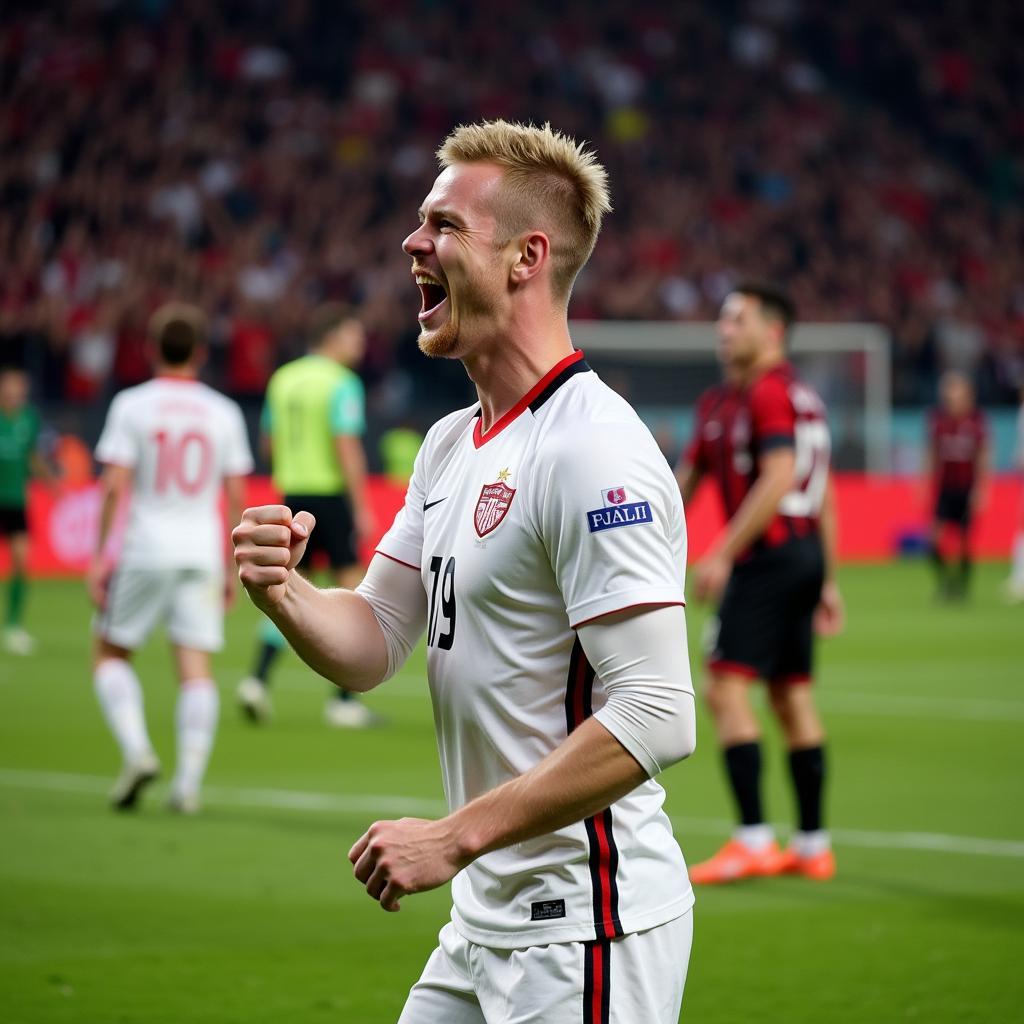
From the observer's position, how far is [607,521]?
294 centimetres

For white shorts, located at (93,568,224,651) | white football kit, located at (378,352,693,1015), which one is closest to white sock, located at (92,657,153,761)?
white shorts, located at (93,568,224,651)

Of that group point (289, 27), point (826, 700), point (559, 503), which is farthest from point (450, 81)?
point (559, 503)

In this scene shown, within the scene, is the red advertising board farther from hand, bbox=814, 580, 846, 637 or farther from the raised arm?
the raised arm

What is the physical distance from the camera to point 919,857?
8.16m

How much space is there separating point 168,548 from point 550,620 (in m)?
6.49

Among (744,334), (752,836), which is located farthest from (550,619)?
(744,334)

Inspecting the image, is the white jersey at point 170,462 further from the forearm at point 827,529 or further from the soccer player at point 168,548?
the forearm at point 827,529

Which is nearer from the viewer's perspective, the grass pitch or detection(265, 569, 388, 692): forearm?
detection(265, 569, 388, 692): forearm

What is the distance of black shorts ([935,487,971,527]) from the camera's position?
2306cm

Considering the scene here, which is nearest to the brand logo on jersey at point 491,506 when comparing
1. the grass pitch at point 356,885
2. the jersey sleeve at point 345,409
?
the grass pitch at point 356,885

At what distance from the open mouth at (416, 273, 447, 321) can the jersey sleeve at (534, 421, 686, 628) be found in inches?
15.2

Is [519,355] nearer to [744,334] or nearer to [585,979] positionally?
[585,979]

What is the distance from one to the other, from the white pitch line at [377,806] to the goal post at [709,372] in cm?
1799

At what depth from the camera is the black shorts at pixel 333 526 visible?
41.2 feet
